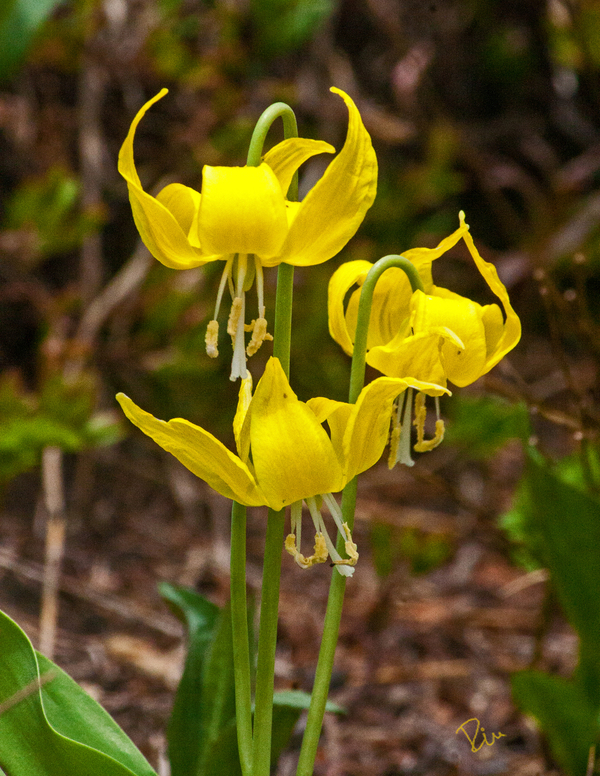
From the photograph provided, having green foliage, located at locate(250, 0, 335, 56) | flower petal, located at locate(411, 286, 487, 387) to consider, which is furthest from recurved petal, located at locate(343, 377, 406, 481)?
green foliage, located at locate(250, 0, 335, 56)

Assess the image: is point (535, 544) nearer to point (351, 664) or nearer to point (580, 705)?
point (580, 705)

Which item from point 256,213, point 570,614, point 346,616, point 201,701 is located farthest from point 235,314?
point 346,616

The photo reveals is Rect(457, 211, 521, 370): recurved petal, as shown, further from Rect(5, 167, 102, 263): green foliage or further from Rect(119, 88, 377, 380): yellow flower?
Rect(5, 167, 102, 263): green foliage

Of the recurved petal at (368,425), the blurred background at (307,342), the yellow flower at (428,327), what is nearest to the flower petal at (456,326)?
the yellow flower at (428,327)

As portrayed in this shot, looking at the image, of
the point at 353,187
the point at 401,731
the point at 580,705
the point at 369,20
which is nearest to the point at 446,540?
the point at 401,731

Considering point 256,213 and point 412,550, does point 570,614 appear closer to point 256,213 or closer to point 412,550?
point 412,550

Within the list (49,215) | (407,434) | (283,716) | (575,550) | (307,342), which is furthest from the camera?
(307,342)

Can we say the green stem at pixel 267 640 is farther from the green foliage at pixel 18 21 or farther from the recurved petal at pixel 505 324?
the green foliage at pixel 18 21
